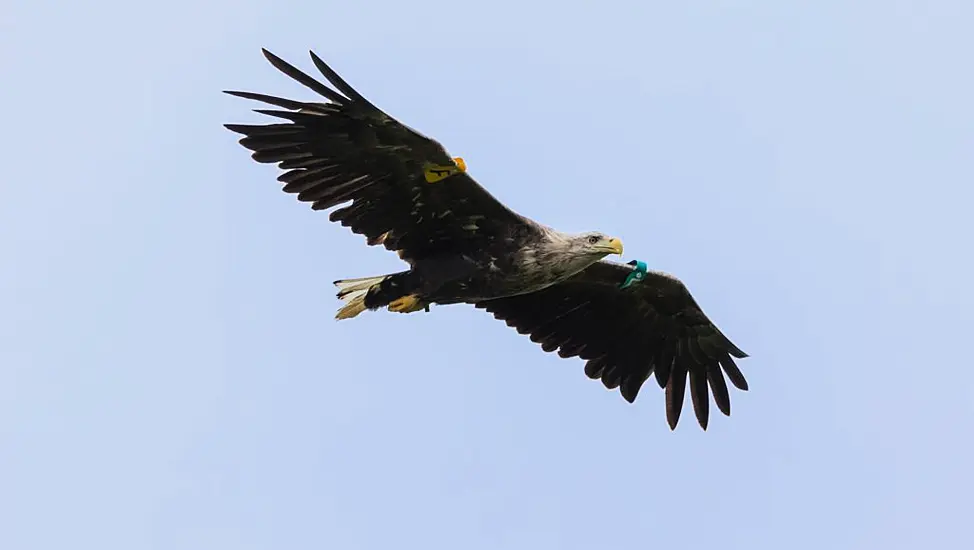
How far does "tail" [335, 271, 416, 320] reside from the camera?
1395 centimetres

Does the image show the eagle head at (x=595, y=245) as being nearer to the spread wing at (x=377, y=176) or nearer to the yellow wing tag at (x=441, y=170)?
the spread wing at (x=377, y=176)

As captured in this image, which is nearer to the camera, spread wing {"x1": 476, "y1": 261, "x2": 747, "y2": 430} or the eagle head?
the eagle head

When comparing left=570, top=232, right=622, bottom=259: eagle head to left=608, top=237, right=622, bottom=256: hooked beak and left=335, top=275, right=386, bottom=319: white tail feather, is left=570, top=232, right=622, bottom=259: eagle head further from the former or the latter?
left=335, top=275, right=386, bottom=319: white tail feather

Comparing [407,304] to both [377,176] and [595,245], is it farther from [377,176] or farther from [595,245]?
Result: [595,245]

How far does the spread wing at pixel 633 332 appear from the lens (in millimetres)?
15562

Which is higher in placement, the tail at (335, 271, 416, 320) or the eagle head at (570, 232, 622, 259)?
the eagle head at (570, 232, 622, 259)

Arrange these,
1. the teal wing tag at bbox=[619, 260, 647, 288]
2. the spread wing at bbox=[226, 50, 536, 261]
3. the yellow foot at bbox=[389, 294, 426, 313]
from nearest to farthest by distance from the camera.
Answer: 1. the spread wing at bbox=[226, 50, 536, 261]
2. the yellow foot at bbox=[389, 294, 426, 313]
3. the teal wing tag at bbox=[619, 260, 647, 288]

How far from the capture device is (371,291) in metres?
14.0

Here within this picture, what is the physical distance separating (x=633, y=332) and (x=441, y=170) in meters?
3.75

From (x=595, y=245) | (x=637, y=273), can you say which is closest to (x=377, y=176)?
(x=595, y=245)

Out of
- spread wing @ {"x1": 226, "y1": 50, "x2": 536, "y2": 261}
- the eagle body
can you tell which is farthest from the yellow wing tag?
the eagle body

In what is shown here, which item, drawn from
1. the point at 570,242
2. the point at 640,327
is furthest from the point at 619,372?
the point at 570,242

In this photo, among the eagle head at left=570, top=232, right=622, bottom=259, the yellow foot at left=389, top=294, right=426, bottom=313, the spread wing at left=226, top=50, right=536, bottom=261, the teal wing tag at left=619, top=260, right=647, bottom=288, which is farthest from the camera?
the teal wing tag at left=619, top=260, right=647, bottom=288

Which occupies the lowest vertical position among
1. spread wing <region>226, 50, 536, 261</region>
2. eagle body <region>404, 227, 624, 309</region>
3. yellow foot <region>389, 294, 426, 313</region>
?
yellow foot <region>389, 294, 426, 313</region>
